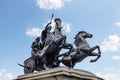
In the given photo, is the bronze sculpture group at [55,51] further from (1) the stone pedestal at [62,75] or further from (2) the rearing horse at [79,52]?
(1) the stone pedestal at [62,75]

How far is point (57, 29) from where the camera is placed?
569 inches

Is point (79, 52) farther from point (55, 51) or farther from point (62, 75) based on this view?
point (62, 75)

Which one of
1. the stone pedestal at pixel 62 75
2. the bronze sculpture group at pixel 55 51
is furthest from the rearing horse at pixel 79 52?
the stone pedestal at pixel 62 75

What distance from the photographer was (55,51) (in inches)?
565

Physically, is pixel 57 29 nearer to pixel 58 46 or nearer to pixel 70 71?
pixel 58 46

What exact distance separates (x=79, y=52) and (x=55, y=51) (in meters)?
1.02

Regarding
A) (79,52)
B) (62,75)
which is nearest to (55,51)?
(79,52)

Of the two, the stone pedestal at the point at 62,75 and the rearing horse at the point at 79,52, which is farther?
the rearing horse at the point at 79,52

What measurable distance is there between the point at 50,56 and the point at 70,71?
2.36 m

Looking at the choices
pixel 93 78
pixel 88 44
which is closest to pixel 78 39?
pixel 88 44

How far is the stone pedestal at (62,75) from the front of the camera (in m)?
12.3

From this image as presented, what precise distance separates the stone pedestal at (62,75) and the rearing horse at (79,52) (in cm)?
133

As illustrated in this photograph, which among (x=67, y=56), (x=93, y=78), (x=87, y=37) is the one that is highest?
(x=87, y=37)

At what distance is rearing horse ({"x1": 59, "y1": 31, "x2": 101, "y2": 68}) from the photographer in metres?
14.4
